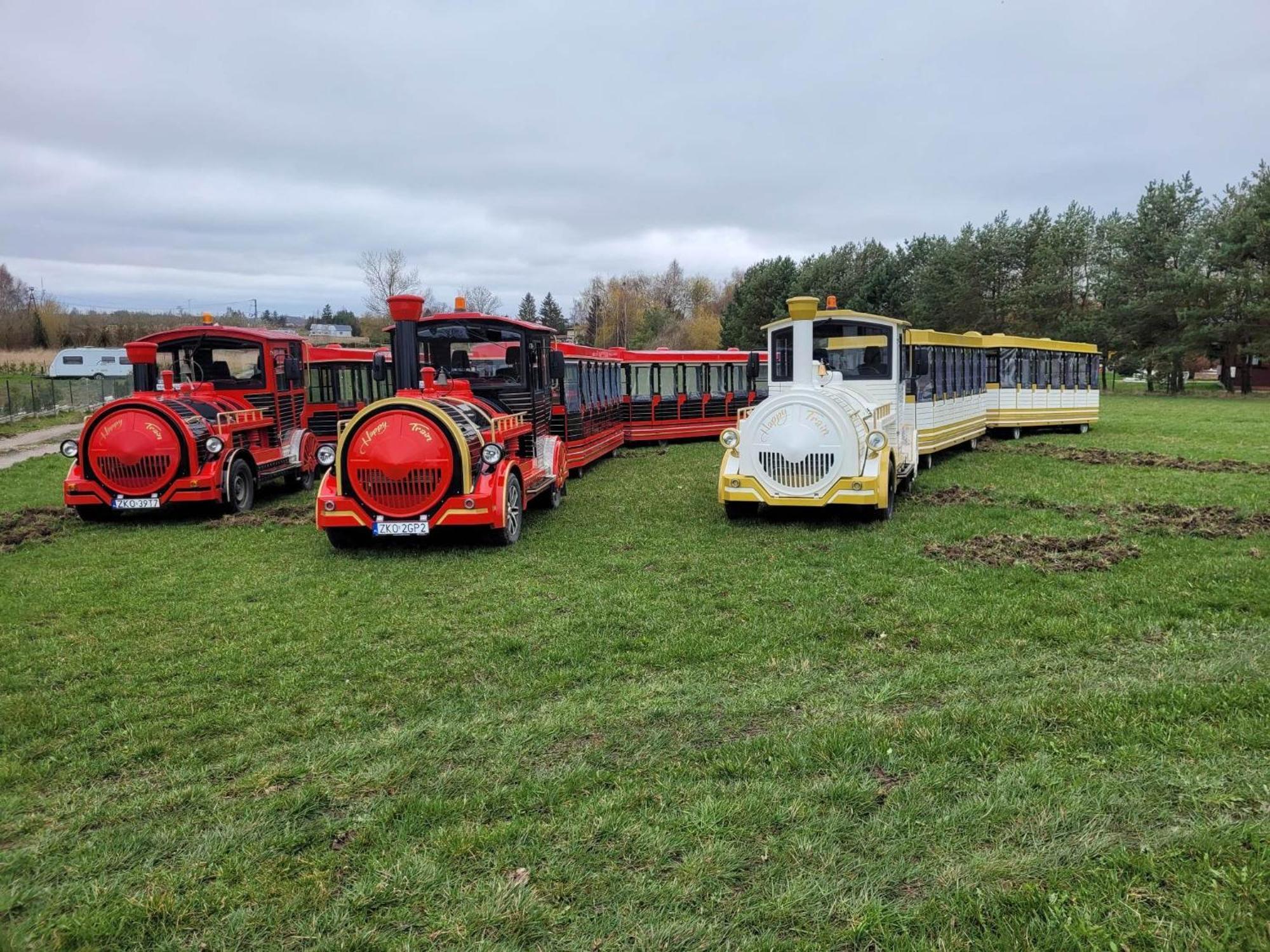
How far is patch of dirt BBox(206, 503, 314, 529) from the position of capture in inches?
392

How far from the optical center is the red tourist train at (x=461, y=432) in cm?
799

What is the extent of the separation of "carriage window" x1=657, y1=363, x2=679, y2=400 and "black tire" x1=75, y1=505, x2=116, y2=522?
1222cm

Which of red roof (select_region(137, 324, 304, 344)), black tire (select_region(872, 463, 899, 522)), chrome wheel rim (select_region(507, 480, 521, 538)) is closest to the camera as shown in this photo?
chrome wheel rim (select_region(507, 480, 521, 538))

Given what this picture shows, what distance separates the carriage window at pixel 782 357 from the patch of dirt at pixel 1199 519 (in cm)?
462

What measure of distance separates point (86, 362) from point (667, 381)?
38.2m

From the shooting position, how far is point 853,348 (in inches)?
456

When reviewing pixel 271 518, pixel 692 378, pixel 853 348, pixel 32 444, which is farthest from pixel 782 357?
pixel 32 444

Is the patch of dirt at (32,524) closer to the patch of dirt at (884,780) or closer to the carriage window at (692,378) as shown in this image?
the patch of dirt at (884,780)

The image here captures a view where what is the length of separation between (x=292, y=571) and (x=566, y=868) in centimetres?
543

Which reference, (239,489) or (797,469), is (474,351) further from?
(797,469)

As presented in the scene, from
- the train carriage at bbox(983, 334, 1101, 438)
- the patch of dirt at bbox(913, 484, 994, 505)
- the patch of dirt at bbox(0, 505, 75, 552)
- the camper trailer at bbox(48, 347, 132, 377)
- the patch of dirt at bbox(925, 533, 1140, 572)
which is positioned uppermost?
the camper trailer at bbox(48, 347, 132, 377)

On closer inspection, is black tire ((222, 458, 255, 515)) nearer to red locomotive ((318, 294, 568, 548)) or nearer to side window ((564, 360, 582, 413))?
red locomotive ((318, 294, 568, 548))

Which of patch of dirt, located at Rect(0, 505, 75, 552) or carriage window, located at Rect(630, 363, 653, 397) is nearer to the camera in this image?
patch of dirt, located at Rect(0, 505, 75, 552)

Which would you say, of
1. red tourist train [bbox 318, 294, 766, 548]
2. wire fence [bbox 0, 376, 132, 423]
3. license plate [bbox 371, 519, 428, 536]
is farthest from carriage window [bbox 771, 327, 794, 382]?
wire fence [bbox 0, 376, 132, 423]
